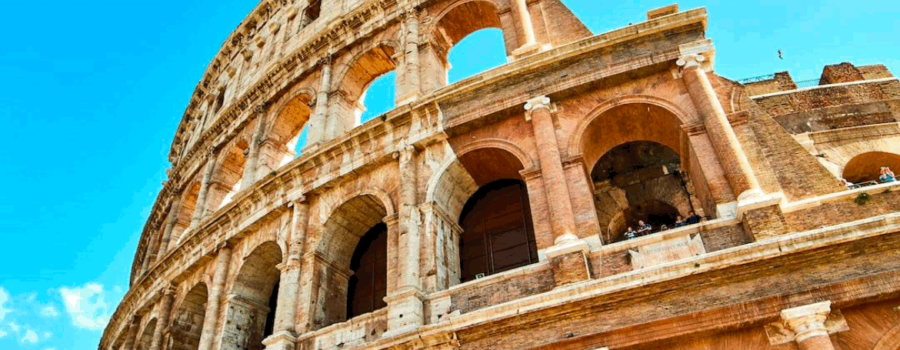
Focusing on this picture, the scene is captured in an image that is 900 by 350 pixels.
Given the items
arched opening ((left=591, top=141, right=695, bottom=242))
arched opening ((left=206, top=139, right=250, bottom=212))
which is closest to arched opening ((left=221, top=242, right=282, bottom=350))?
arched opening ((left=206, top=139, right=250, bottom=212))

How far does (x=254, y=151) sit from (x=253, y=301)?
4097 millimetres

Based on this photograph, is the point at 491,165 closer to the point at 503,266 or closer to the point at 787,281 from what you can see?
the point at 503,266

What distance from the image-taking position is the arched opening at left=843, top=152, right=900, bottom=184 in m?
12.8

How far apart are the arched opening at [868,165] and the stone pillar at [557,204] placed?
24.2 ft

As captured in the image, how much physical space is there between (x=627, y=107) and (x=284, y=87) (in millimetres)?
9030

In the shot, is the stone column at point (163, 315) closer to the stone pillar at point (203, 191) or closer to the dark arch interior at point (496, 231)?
the stone pillar at point (203, 191)

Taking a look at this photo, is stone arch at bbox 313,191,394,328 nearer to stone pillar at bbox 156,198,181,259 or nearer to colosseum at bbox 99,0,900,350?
colosseum at bbox 99,0,900,350

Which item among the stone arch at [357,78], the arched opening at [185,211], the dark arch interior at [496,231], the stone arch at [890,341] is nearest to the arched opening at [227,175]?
the arched opening at [185,211]

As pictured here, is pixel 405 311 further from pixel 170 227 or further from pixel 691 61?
pixel 170 227

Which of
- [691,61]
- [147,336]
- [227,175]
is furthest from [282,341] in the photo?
[227,175]

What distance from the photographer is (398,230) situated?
10.0 m

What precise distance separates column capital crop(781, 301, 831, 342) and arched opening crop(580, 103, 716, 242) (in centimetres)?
304

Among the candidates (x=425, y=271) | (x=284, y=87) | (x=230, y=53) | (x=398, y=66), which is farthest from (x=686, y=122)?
(x=230, y=53)

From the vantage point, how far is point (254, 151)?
14.7m
